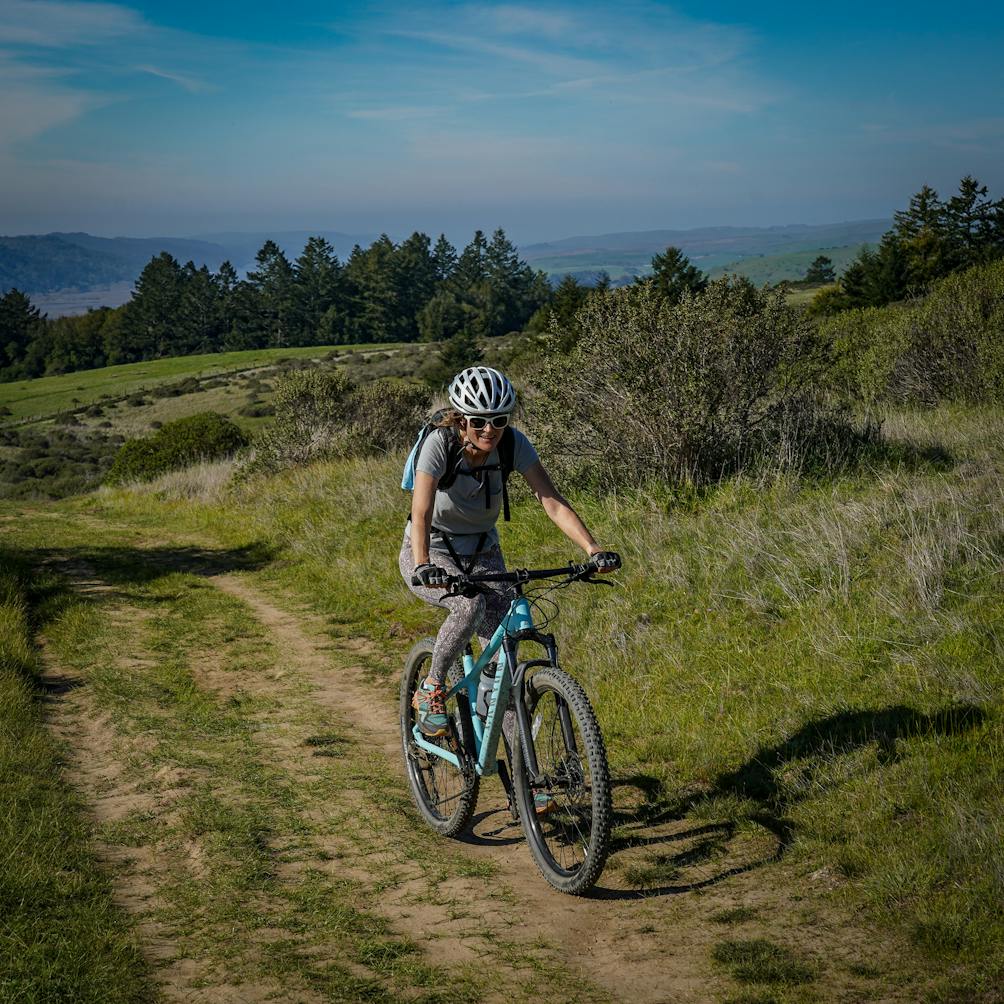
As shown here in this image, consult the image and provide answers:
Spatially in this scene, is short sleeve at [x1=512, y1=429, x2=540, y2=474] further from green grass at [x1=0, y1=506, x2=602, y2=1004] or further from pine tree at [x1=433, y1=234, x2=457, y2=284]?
pine tree at [x1=433, y1=234, x2=457, y2=284]

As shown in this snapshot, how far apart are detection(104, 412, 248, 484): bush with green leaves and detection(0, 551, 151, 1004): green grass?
23.3 m

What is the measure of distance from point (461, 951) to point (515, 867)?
0.91 meters

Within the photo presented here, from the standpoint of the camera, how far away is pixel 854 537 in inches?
294

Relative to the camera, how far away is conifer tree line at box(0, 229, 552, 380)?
116 metres

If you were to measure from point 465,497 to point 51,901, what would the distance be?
2.66 meters

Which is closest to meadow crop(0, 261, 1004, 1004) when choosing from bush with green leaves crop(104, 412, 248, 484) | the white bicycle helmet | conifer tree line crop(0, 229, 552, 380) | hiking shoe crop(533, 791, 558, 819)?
hiking shoe crop(533, 791, 558, 819)

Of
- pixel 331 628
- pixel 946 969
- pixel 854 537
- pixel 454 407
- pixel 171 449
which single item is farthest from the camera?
pixel 171 449

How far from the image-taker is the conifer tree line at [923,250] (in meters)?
54.0

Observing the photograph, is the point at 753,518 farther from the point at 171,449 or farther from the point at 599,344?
the point at 171,449

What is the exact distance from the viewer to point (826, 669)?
19.9ft

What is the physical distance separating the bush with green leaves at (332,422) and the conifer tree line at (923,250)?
1440 inches

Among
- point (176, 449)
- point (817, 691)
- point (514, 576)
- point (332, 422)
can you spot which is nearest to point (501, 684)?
point (514, 576)

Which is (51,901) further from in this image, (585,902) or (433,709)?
(585,902)

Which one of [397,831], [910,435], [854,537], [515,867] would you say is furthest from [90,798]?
[910,435]
